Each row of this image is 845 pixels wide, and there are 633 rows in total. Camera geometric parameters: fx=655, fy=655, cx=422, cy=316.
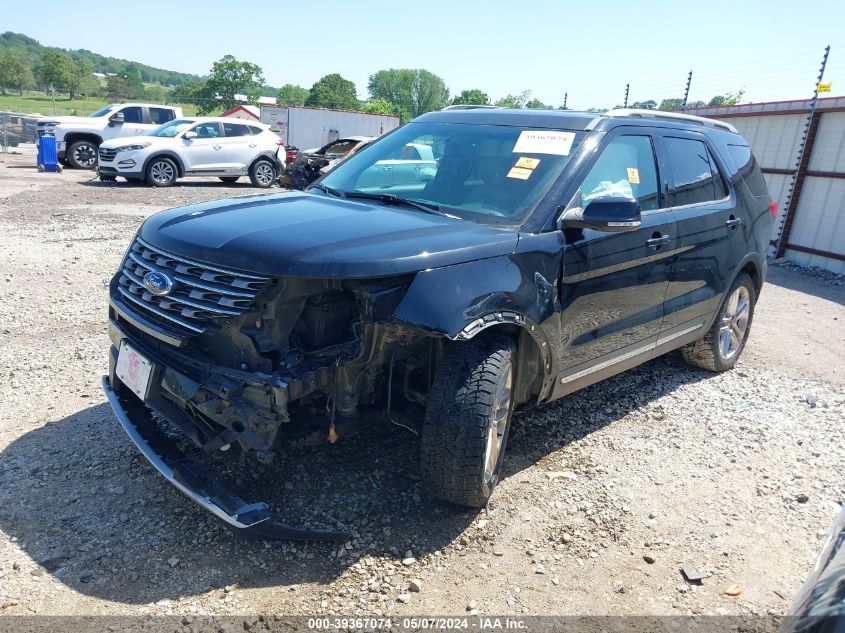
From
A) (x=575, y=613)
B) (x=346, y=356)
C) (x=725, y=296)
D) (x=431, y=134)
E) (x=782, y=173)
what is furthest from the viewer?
(x=782, y=173)

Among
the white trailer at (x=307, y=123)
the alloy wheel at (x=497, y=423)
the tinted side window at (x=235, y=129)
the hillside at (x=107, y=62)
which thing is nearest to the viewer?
the alloy wheel at (x=497, y=423)

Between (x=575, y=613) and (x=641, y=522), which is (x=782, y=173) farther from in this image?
(x=575, y=613)

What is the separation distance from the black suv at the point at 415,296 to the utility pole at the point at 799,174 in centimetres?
814

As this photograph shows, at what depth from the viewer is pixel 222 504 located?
2693mm

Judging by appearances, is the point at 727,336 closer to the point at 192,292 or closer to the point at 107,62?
the point at 192,292

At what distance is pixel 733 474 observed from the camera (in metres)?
3.86

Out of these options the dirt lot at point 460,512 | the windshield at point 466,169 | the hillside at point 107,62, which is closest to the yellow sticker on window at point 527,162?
the windshield at point 466,169

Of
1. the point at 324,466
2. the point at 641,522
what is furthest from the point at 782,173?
the point at 324,466

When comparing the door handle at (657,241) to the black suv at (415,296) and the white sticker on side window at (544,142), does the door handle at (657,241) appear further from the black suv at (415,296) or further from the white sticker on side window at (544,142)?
the white sticker on side window at (544,142)

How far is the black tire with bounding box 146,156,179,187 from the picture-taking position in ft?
51.5

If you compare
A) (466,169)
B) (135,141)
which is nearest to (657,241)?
(466,169)

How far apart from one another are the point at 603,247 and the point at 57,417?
3368 mm

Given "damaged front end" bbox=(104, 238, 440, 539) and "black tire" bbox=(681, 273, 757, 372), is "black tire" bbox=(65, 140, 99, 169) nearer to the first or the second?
"damaged front end" bbox=(104, 238, 440, 539)

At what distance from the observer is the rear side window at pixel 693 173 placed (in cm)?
435
